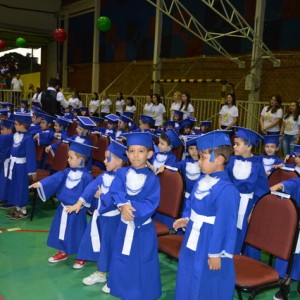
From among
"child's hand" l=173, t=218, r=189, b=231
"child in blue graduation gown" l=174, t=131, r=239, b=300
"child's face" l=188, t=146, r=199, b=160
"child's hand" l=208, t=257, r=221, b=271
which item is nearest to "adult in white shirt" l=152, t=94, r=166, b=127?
"child's face" l=188, t=146, r=199, b=160

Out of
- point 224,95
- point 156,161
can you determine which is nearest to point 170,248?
point 156,161

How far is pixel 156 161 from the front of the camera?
528 centimetres

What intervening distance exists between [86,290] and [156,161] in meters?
2.21

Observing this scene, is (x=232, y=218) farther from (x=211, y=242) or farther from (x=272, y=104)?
(x=272, y=104)

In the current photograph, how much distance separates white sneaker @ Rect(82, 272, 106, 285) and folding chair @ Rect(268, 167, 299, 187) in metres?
2.28

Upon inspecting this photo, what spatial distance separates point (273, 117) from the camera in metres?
8.44

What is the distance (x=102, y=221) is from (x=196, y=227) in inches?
46.6

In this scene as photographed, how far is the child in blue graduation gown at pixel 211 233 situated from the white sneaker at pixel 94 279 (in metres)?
1.12

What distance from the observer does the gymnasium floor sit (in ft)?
11.1

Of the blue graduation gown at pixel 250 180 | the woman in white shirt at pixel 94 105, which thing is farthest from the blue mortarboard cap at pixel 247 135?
the woman in white shirt at pixel 94 105

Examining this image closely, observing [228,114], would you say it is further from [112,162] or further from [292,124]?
[112,162]

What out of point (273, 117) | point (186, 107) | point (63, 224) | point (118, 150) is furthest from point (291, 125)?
point (63, 224)

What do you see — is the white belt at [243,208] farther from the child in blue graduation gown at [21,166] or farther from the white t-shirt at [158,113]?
the white t-shirt at [158,113]

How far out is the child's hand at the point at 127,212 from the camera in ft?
9.55
